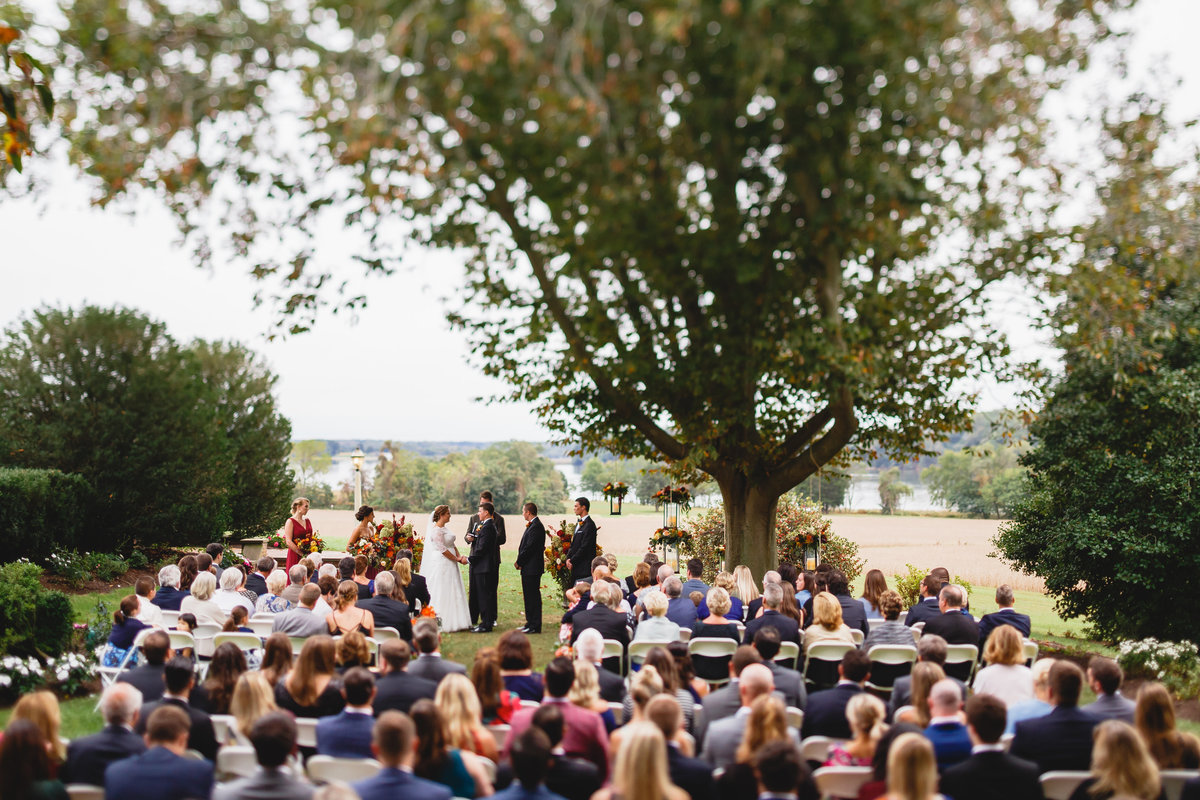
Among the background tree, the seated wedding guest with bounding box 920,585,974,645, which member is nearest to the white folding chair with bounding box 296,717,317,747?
the seated wedding guest with bounding box 920,585,974,645

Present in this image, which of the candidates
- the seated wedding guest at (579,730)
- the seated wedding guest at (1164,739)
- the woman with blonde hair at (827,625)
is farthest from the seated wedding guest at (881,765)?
the woman with blonde hair at (827,625)

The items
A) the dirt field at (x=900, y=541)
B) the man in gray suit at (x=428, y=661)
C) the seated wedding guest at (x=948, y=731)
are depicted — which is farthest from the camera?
the dirt field at (x=900, y=541)

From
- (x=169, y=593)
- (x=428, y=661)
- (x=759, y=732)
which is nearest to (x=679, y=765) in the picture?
(x=759, y=732)

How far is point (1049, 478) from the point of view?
43.3 ft

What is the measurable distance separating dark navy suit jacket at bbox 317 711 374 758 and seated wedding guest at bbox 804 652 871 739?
2816mm

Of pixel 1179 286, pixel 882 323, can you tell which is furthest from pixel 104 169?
pixel 1179 286

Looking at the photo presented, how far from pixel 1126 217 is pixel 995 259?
→ 1359 millimetres

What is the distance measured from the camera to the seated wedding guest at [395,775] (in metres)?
4.17

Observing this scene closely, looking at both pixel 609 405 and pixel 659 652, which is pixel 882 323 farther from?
pixel 659 652

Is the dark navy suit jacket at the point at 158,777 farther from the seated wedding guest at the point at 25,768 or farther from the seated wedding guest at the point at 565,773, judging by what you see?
the seated wedding guest at the point at 565,773

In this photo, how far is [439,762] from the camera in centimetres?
457

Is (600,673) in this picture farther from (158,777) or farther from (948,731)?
(158,777)

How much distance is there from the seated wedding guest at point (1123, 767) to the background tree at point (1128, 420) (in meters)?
6.35

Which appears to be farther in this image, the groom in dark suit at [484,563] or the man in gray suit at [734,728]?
the groom in dark suit at [484,563]
